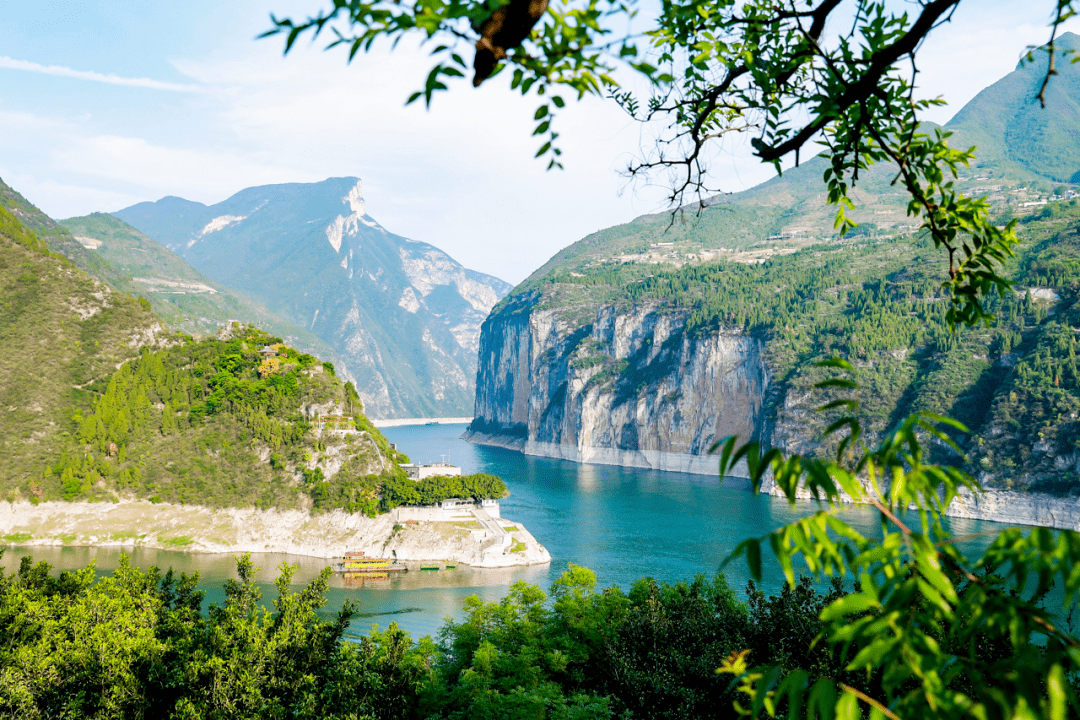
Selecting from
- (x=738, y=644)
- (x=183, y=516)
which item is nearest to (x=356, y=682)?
(x=738, y=644)

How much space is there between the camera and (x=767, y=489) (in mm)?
69938

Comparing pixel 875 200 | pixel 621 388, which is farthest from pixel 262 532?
pixel 875 200

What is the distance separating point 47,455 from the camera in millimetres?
54188

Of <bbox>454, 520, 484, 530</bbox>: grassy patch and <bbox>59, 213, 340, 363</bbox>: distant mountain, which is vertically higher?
<bbox>59, 213, 340, 363</bbox>: distant mountain

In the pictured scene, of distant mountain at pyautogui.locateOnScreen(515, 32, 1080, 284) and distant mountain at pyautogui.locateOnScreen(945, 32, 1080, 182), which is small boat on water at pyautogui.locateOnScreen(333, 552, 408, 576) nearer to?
distant mountain at pyautogui.locateOnScreen(515, 32, 1080, 284)

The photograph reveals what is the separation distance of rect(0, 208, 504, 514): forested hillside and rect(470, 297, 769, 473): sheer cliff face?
48.6 meters

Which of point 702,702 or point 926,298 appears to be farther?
point 926,298

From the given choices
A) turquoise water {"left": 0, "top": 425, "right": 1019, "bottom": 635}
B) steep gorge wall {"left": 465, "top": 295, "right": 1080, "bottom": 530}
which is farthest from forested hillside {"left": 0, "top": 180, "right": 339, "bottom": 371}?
turquoise water {"left": 0, "top": 425, "right": 1019, "bottom": 635}

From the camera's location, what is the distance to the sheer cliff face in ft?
316

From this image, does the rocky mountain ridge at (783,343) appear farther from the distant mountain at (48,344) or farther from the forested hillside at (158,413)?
the distant mountain at (48,344)

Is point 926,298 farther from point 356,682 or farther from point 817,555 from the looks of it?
point 817,555

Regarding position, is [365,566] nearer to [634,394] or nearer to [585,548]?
[585,548]

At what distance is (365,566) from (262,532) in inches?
439

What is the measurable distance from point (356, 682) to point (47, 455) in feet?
178
